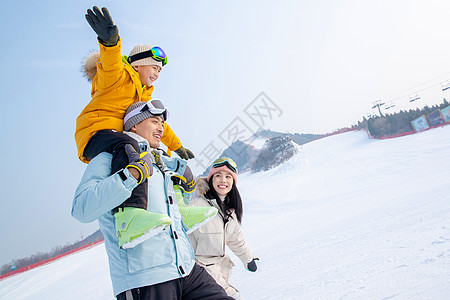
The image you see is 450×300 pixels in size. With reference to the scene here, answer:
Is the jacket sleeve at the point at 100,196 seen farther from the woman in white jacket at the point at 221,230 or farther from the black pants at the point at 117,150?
the woman in white jacket at the point at 221,230

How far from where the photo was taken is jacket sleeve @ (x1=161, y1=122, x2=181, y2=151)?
259 cm

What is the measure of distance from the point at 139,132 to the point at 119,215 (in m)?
0.68

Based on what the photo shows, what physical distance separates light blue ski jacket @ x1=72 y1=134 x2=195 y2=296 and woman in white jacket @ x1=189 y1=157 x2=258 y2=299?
947mm

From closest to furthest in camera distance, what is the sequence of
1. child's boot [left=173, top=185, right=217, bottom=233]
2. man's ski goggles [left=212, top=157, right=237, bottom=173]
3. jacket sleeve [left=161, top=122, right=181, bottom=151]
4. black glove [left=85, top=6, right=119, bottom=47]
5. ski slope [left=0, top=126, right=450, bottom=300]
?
black glove [left=85, top=6, right=119, bottom=47] < child's boot [left=173, top=185, right=217, bottom=233] < jacket sleeve [left=161, top=122, right=181, bottom=151] < ski slope [left=0, top=126, right=450, bottom=300] < man's ski goggles [left=212, top=157, right=237, bottom=173]

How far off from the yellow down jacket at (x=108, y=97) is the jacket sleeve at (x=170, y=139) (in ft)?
2.31

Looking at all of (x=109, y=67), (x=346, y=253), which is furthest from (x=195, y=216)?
(x=346, y=253)

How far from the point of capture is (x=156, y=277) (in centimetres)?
119

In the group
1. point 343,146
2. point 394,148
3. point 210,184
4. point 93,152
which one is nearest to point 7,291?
point 210,184

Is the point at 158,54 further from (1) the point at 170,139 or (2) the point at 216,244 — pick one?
(2) the point at 216,244

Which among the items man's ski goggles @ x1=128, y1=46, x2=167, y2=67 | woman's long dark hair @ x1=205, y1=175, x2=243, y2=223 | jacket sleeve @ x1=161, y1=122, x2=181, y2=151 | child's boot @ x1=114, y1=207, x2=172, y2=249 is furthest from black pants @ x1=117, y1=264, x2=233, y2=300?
man's ski goggles @ x1=128, y1=46, x2=167, y2=67

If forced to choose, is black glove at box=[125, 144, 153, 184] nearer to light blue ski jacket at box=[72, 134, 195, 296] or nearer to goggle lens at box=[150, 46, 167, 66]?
light blue ski jacket at box=[72, 134, 195, 296]

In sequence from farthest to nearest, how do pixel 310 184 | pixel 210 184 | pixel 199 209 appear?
pixel 310 184
pixel 210 184
pixel 199 209

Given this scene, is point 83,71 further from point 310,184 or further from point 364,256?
point 310,184

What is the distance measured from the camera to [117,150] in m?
1.36
